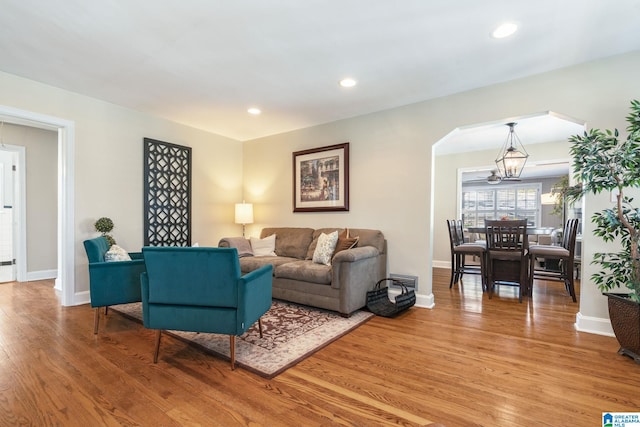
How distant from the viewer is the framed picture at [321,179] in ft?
13.9

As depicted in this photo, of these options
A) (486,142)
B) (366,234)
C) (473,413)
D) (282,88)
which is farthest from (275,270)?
(486,142)

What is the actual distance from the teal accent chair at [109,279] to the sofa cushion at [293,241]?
1916 mm

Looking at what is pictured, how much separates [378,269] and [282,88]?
2393 millimetres

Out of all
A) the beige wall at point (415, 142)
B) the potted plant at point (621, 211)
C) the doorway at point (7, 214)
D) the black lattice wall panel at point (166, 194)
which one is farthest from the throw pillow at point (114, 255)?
the potted plant at point (621, 211)

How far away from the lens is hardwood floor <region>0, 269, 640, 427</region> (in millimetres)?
1567

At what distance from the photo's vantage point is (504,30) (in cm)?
223

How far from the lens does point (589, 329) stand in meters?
2.71

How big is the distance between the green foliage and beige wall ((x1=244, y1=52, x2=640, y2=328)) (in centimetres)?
34

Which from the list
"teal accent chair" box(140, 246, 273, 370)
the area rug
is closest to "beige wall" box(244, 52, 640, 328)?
the area rug

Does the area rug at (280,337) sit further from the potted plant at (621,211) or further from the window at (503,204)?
the window at (503,204)

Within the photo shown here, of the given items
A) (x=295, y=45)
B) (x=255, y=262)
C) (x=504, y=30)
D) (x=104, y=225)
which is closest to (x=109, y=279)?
(x=104, y=225)

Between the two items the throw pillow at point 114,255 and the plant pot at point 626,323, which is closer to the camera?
the plant pot at point 626,323
